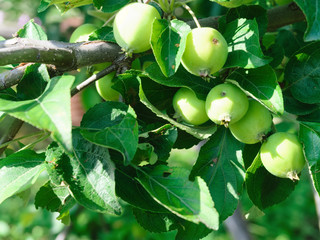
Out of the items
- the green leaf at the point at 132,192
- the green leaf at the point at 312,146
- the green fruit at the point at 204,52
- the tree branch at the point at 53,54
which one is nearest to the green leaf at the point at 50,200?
the green leaf at the point at 132,192

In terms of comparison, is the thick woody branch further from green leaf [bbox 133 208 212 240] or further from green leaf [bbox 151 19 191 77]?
green leaf [bbox 133 208 212 240]

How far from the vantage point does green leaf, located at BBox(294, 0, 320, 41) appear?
0.68m

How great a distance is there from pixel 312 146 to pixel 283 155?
0.06 metres

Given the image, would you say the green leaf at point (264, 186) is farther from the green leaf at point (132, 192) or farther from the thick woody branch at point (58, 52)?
the thick woody branch at point (58, 52)

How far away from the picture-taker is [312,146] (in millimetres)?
712

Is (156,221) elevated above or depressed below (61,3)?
below

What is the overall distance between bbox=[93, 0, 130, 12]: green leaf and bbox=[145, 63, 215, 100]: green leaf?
0.50 feet

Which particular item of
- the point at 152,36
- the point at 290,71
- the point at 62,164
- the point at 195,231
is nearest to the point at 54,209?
the point at 62,164

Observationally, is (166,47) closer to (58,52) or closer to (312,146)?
(58,52)

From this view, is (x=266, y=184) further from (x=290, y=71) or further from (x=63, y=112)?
(x=63, y=112)

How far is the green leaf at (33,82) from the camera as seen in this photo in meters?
0.69

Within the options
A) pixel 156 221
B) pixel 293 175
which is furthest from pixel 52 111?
pixel 293 175

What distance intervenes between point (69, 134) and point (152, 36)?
0.81ft

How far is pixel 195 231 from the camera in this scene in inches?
29.3
